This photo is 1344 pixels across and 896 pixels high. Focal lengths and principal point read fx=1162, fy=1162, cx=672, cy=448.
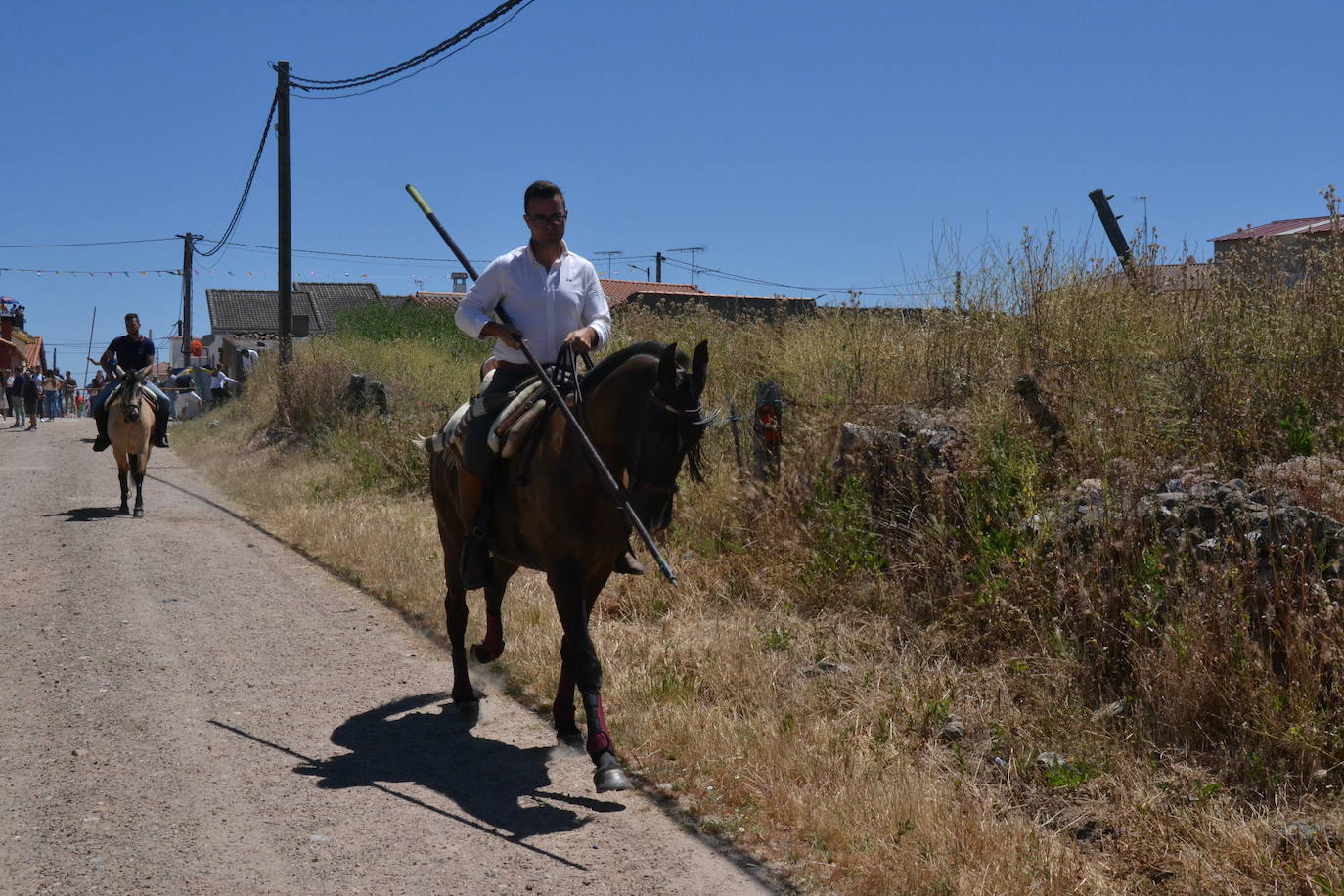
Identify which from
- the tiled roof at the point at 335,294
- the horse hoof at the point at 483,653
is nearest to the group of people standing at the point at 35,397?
the tiled roof at the point at 335,294

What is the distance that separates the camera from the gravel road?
4.36 meters

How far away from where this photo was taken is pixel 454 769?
5594 millimetres

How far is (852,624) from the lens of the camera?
6.86 meters

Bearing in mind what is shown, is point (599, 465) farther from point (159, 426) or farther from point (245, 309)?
point (245, 309)

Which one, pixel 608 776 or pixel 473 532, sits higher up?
pixel 473 532

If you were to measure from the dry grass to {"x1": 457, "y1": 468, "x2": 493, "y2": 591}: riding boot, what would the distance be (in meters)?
0.86

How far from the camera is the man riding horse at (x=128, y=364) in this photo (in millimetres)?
15188

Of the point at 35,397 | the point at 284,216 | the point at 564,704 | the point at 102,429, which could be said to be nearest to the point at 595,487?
the point at 564,704

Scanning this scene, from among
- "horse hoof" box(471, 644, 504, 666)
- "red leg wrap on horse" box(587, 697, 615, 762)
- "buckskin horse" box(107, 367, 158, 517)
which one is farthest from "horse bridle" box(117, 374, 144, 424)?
"red leg wrap on horse" box(587, 697, 615, 762)

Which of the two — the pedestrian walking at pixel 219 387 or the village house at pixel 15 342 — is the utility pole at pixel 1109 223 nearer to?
the pedestrian walking at pixel 219 387

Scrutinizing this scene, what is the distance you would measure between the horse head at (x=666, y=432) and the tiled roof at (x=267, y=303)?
64.4m

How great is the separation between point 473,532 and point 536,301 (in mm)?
1268

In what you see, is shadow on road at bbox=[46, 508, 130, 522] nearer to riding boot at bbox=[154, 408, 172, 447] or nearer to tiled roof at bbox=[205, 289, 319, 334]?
riding boot at bbox=[154, 408, 172, 447]

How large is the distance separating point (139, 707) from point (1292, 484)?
6.04 metres
